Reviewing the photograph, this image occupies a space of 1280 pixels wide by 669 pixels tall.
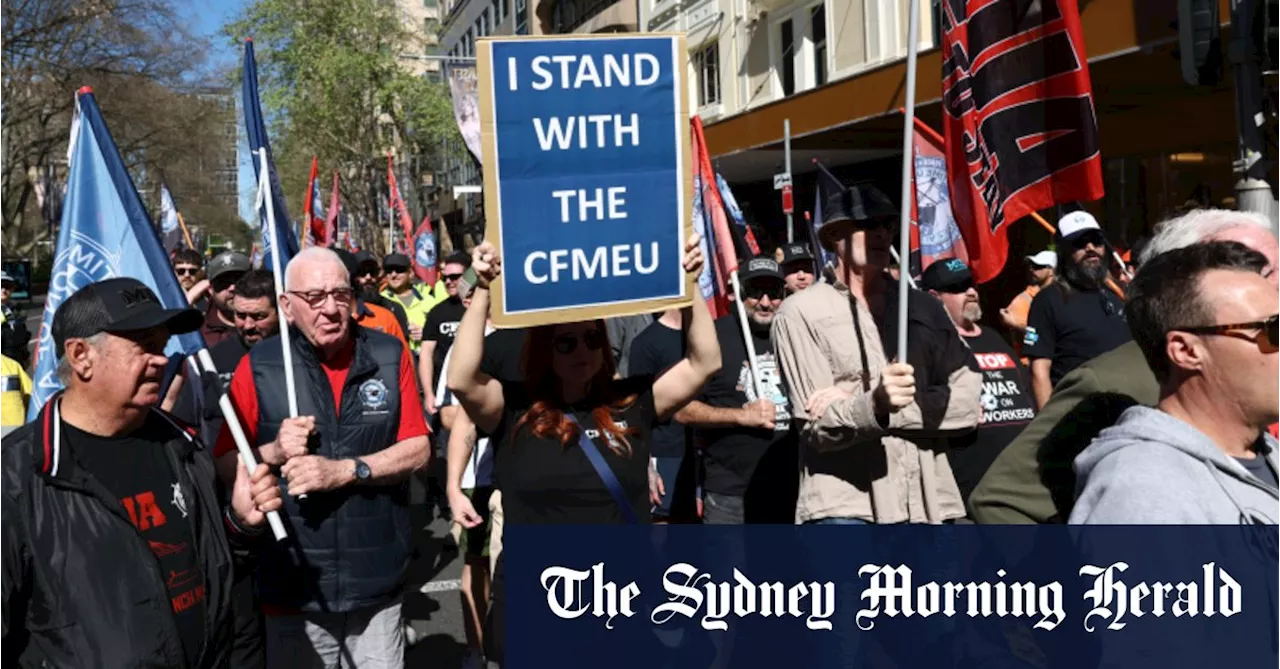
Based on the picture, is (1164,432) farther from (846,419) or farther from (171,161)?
(171,161)

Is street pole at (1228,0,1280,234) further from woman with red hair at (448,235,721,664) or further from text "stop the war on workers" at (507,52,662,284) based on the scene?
text "stop the war on workers" at (507,52,662,284)

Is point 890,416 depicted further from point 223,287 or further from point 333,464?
point 223,287

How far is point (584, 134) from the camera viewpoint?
11.8 feet

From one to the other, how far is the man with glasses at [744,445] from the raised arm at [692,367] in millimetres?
1538

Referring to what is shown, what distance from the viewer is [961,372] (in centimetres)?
456

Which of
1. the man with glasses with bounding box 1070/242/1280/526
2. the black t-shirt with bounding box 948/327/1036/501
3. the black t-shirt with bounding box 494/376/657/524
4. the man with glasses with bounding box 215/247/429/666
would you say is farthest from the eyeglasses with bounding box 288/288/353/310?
the man with glasses with bounding box 1070/242/1280/526

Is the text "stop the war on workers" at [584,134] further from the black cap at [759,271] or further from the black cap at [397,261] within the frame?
the black cap at [397,261]

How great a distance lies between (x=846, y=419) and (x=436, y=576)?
431 cm

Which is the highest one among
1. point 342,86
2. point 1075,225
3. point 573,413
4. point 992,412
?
point 342,86

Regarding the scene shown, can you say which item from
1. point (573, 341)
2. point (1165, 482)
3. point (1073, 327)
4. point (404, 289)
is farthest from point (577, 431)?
point (404, 289)

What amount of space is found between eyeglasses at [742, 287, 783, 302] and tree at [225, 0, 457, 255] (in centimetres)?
3500

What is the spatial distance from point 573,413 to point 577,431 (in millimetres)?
82

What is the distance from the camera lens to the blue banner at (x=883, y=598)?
218 cm

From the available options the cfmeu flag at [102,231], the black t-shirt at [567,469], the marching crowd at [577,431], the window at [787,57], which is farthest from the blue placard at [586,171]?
the window at [787,57]
